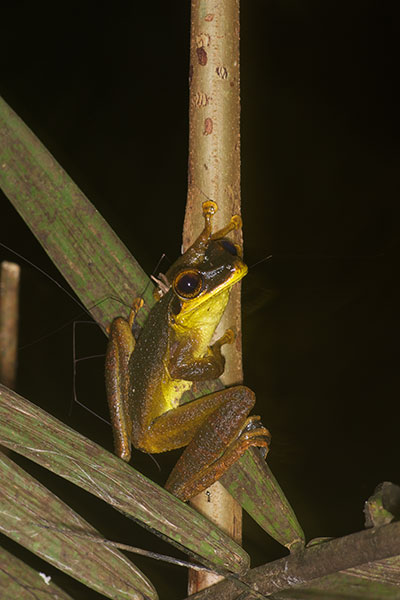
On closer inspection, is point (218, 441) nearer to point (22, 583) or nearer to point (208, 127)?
point (22, 583)

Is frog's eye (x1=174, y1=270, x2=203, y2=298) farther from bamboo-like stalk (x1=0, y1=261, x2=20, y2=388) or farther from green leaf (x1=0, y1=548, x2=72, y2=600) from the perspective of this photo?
bamboo-like stalk (x1=0, y1=261, x2=20, y2=388)

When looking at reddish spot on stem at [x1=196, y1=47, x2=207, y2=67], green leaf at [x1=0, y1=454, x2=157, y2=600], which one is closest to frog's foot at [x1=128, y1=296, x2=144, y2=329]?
reddish spot on stem at [x1=196, y1=47, x2=207, y2=67]

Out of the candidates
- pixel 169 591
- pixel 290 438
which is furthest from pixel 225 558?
pixel 290 438

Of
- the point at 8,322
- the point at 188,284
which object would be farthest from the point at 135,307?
the point at 8,322

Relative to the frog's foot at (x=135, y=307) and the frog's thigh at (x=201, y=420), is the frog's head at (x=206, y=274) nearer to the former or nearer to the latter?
the frog's foot at (x=135, y=307)

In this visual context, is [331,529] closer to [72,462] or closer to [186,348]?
[186,348]

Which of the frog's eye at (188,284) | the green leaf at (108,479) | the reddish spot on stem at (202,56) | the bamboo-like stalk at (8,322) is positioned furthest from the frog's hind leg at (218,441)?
the bamboo-like stalk at (8,322)
